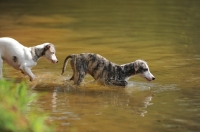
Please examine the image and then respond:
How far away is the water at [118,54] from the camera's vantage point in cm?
809

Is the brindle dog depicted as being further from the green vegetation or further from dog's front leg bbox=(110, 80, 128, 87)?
the green vegetation

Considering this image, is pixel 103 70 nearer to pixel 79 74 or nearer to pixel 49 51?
pixel 79 74

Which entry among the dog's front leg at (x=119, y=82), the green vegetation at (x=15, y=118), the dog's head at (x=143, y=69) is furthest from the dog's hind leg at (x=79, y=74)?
the green vegetation at (x=15, y=118)

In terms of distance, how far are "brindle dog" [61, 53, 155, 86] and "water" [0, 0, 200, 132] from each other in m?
0.17

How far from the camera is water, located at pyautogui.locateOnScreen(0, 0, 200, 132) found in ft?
26.6

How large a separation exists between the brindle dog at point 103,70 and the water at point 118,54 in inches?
6.7

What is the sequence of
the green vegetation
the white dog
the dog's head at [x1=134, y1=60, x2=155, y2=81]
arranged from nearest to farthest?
the green vegetation < the white dog < the dog's head at [x1=134, y1=60, x2=155, y2=81]

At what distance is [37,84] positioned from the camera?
1048cm

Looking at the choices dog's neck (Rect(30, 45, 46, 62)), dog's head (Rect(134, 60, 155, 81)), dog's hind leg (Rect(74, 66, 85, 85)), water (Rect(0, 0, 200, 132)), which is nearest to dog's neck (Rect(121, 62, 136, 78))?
dog's head (Rect(134, 60, 155, 81))

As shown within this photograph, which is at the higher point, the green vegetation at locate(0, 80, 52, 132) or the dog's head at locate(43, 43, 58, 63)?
the dog's head at locate(43, 43, 58, 63)

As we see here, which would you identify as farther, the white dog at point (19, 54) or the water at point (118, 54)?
the white dog at point (19, 54)

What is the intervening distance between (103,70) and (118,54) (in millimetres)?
3236

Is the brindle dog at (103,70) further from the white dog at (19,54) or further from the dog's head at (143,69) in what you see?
the white dog at (19,54)

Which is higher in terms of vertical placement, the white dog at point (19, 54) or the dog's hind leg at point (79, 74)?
the white dog at point (19, 54)
